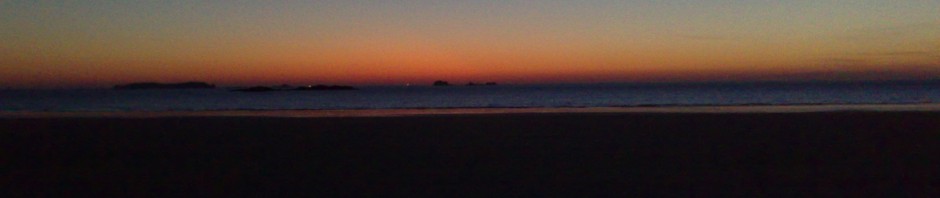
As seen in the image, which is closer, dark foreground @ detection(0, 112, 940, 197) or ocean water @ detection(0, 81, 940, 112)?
dark foreground @ detection(0, 112, 940, 197)

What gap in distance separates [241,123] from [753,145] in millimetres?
10142

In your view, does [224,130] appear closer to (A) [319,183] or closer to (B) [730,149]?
(A) [319,183]

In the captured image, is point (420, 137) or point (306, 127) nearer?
point (420, 137)

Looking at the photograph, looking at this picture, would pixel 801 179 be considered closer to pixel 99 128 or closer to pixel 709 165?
pixel 709 165

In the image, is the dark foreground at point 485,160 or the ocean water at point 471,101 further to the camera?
the ocean water at point 471,101

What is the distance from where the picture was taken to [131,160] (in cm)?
901

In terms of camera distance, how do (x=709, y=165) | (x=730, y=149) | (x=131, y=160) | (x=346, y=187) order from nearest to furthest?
(x=346, y=187) → (x=709, y=165) → (x=131, y=160) → (x=730, y=149)

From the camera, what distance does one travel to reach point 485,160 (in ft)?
28.4

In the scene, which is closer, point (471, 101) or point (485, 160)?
point (485, 160)

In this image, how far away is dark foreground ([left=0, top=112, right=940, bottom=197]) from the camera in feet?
22.1

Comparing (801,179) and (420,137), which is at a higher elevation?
(420,137)

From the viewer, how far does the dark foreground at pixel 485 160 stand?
22.1 ft

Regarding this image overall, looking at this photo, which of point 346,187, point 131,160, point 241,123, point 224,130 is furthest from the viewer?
point 241,123

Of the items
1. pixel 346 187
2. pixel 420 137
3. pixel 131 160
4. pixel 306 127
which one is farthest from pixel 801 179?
pixel 306 127
